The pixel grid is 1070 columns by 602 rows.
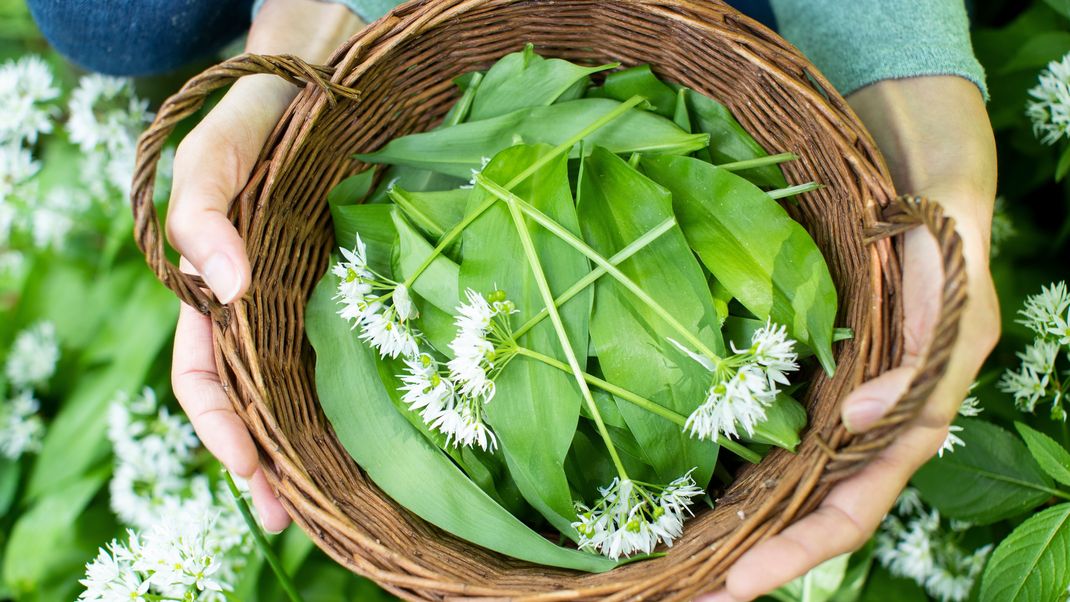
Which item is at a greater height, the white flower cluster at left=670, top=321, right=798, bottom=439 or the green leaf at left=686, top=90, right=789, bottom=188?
the green leaf at left=686, top=90, right=789, bottom=188

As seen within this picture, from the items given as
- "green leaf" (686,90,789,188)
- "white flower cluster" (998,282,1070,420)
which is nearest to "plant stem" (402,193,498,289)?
"green leaf" (686,90,789,188)

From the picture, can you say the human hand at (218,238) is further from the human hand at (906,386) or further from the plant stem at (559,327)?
the human hand at (906,386)

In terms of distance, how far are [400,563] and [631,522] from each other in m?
0.17

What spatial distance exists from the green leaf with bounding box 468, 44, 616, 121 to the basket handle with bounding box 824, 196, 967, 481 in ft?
1.04

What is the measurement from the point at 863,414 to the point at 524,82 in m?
0.42

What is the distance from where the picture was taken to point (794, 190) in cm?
64

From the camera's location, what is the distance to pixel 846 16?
783 millimetres

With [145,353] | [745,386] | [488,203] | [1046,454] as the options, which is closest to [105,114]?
[145,353]

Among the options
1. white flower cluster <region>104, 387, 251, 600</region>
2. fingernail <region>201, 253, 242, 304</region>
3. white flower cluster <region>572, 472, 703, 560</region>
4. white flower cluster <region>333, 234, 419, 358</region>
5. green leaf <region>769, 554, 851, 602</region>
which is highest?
fingernail <region>201, 253, 242, 304</region>

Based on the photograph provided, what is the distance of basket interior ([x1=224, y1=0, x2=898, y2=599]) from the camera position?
561 mm

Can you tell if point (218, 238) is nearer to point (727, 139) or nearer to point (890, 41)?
point (727, 139)

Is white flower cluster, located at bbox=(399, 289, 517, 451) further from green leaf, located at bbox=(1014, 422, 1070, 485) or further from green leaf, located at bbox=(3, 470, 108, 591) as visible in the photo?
green leaf, located at bbox=(3, 470, 108, 591)

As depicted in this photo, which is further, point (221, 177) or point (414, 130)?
point (414, 130)

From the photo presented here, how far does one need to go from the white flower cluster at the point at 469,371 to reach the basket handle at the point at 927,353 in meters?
0.25
